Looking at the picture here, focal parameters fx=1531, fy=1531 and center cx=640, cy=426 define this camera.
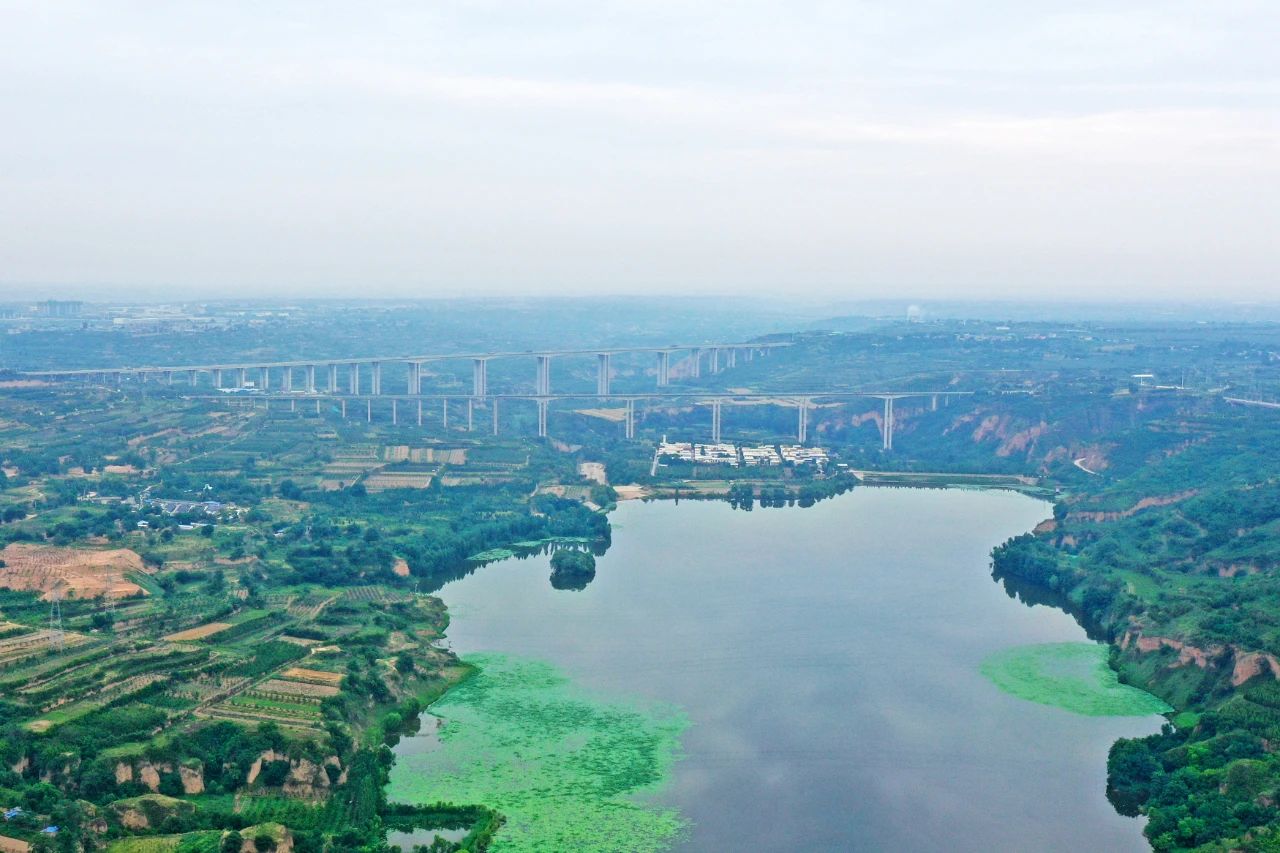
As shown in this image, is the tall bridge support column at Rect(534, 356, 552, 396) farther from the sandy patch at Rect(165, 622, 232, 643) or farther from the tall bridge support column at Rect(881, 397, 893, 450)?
the sandy patch at Rect(165, 622, 232, 643)

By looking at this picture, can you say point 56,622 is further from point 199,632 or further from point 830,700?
point 830,700

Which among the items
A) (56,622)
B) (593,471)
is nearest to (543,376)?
(593,471)

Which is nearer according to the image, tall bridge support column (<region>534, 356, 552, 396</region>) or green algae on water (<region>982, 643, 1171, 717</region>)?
green algae on water (<region>982, 643, 1171, 717</region>)

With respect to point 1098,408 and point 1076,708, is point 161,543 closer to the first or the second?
point 1076,708

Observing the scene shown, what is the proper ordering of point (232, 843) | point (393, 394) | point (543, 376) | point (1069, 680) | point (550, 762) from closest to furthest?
point (232, 843) < point (550, 762) < point (1069, 680) < point (393, 394) < point (543, 376)

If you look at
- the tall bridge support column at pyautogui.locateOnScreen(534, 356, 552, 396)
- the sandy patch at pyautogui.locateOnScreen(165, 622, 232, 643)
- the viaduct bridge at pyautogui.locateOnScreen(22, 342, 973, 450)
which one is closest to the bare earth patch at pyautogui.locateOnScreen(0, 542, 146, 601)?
the sandy patch at pyautogui.locateOnScreen(165, 622, 232, 643)

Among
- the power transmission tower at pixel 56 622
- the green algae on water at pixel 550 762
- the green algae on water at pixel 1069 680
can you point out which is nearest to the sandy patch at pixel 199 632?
the power transmission tower at pixel 56 622
